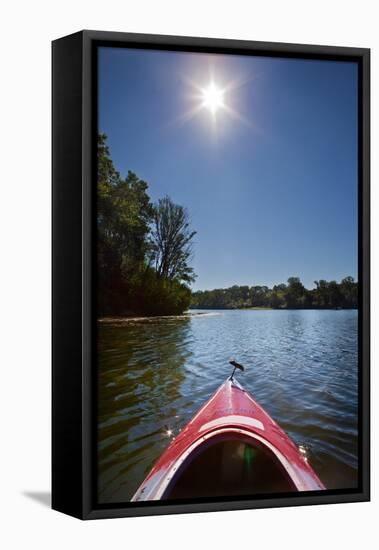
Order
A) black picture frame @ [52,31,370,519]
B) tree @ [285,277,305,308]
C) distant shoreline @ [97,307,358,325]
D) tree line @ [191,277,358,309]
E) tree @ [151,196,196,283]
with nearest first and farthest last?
black picture frame @ [52,31,370,519] → distant shoreline @ [97,307,358,325] → tree @ [151,196,196,283] → tree line @ [191,277,358,309] → tree @ [285,277,305,308]

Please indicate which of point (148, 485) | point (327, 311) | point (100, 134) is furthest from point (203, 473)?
point (100, 134)

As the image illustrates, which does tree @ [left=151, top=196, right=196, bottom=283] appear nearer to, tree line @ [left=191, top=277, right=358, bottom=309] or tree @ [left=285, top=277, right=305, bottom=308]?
tree line @ [left=191, top=277, right=358, bottom=309]

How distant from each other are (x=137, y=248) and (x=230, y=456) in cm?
138

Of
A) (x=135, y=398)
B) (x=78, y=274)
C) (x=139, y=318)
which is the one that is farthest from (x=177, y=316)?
(x=78, y=274)

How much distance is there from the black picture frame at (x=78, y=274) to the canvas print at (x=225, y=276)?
62 millimetres

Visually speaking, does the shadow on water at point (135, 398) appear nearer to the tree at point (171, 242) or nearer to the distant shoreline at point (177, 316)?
the distant shoreline at point (177, 316)

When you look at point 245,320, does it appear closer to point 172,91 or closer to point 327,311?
point 327,311

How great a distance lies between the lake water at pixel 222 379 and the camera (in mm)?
4539

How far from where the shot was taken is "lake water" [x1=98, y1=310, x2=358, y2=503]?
4.54 m

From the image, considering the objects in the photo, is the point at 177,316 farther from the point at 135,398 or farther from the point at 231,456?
the point at 231,456

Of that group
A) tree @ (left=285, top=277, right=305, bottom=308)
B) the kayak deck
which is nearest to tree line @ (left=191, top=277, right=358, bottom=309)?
tree @ (left=285, top=277, right=305, bottom=308)

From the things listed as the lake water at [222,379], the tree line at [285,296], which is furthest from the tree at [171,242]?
the lake water at [222,379]

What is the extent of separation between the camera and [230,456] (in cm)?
471

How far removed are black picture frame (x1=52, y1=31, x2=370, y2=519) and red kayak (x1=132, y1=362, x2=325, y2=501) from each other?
0.08 meters
